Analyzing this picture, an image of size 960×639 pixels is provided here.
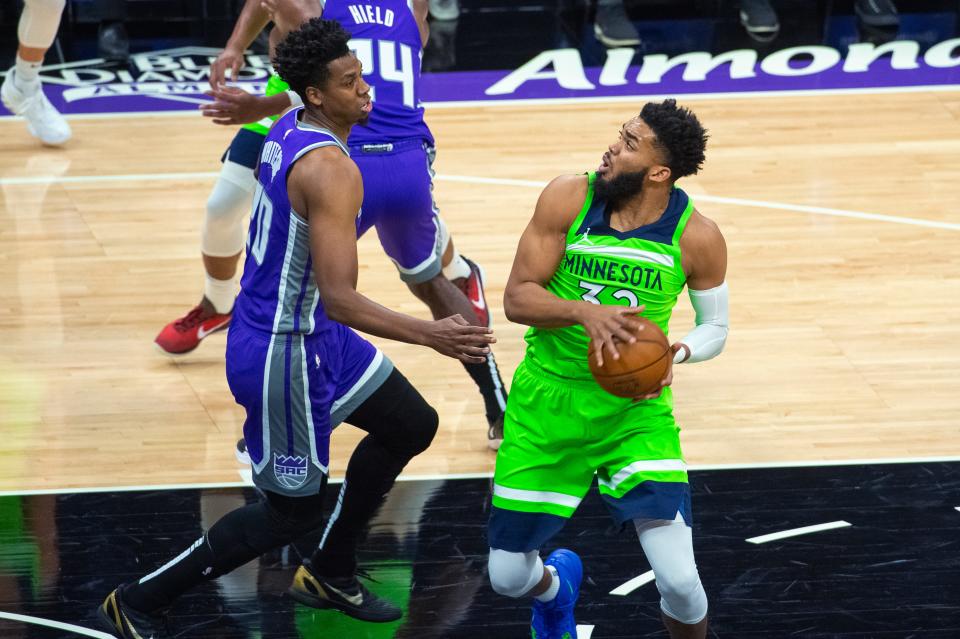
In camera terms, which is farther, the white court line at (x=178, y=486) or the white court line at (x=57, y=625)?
the white court line at (x=178, y=486)

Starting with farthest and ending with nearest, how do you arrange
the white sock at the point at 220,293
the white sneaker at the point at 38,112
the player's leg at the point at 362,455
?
the white sneaker at the point at 38,112 < the white sock at the point at 220,293 < the player's leg at the point at 362,455

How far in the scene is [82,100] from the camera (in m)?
10.4

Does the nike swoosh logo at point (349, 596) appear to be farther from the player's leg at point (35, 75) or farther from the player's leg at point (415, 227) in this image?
the player's leg at point (35, 75)

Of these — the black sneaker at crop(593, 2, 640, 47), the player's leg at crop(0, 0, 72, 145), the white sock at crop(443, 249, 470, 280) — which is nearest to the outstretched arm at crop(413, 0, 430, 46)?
the white sock at crop(443, 249, 470, 280)

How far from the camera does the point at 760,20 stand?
11.8 metres

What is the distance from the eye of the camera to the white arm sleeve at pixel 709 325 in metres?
4.21

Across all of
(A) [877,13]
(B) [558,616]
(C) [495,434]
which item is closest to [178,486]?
(C) [495,434]

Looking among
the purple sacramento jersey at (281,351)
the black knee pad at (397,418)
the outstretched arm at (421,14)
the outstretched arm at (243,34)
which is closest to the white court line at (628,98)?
the outstretched arm at (243,34)

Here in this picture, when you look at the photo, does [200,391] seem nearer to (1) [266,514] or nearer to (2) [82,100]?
(1) [266,514]

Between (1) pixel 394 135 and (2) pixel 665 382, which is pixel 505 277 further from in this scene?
(2) pixel 665 382

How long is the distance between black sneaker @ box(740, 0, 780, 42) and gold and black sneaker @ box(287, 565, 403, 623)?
802 centimetres

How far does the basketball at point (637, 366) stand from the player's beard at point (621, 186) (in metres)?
0.37

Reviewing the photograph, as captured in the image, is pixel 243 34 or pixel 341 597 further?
Answer: pixel 243 34

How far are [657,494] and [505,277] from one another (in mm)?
3613
